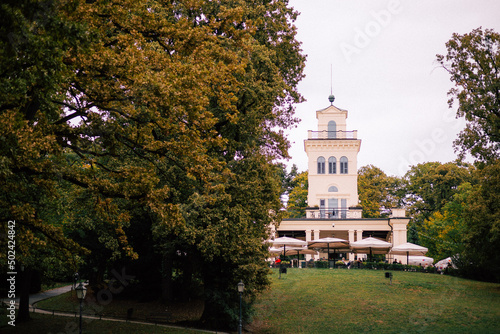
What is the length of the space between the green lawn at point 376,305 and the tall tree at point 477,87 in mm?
7523

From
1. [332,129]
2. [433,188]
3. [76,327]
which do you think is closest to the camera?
[76,327]

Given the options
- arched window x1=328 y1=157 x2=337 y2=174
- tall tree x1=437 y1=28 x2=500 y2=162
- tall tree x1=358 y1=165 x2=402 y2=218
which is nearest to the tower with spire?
arched window x1=328 y1=157 x2=337 y2=174

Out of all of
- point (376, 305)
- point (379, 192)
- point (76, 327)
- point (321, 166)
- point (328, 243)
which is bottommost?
point (76, 327)

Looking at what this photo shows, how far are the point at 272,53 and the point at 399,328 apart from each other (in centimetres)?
1251

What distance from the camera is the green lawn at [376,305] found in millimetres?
19781

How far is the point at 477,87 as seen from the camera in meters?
23.0

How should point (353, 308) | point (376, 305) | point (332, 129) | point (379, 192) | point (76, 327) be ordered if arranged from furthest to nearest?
point (379, 192), point (332, 129), point (376, 305), point (353, 308), point (76, 327)

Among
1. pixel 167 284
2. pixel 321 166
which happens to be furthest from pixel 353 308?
pixel 321 166

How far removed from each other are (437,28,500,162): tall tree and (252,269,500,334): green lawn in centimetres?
752

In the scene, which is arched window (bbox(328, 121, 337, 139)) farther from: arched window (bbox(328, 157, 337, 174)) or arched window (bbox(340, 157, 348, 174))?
arched window (bbox(340, 157, 348, 174))

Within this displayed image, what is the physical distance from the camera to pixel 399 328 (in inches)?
768

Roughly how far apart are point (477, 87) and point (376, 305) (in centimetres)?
1161

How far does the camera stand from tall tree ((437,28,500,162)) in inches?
890

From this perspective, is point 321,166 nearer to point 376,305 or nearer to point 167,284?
point 376,305
